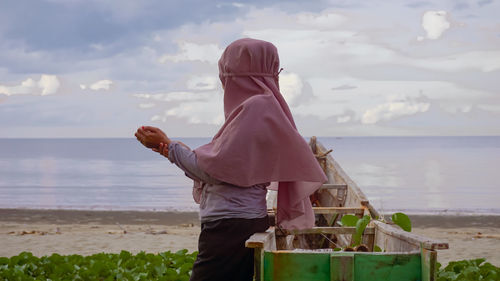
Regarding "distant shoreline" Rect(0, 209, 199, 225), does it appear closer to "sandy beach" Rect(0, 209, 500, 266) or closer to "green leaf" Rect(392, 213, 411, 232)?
"sandy beach" Rect(0, 209, 500, 266)

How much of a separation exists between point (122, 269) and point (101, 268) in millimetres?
211

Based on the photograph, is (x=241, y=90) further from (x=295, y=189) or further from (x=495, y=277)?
(x=495, y=277)

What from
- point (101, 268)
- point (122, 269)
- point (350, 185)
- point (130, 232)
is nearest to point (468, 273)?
point (350, 185)

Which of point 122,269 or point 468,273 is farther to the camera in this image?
point 122,269

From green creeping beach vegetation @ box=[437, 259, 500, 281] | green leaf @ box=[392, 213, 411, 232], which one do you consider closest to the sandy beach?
green creeping beach vegetation @ box=[437, 259, 500, 281]

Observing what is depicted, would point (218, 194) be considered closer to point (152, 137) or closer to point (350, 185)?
point (152, 137)

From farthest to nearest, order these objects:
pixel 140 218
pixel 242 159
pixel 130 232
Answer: pixel 140 218 → pixel 130 232 → pixel 242 159

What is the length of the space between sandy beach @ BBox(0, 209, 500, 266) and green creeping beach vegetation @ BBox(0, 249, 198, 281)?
2.85 metres

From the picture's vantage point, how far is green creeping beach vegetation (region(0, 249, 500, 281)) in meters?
5.39

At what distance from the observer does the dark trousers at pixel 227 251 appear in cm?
267

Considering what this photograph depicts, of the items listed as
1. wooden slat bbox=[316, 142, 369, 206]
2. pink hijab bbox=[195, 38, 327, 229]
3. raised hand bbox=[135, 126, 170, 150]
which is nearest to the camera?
pink hijab bbox=[195, 38, 327, 229]

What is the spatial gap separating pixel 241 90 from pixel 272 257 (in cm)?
83

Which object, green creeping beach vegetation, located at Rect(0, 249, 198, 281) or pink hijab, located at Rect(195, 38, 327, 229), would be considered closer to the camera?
pink hijab, located at Rect(195, 38, 327, 229)

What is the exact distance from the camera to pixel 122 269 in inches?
220
